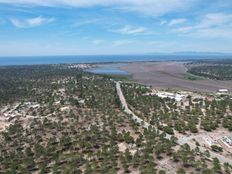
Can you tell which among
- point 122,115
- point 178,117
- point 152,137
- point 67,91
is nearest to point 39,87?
point 67,91

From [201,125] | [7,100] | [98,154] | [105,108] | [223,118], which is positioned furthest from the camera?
[7,100]

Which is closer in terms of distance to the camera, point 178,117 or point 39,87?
point 178,117

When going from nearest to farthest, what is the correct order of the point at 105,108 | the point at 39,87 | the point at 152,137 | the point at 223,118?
the point at 152,137 < the point at 223,118 < the point at 105,108 < the point at 39,87

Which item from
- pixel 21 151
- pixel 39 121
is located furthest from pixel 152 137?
pixel 39 121

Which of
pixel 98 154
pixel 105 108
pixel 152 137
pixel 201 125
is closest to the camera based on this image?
pixel 98 154

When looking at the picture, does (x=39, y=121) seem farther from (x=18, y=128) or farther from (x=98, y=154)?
(x=98, y=154)

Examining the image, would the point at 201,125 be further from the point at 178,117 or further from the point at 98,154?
the point at 98,154
